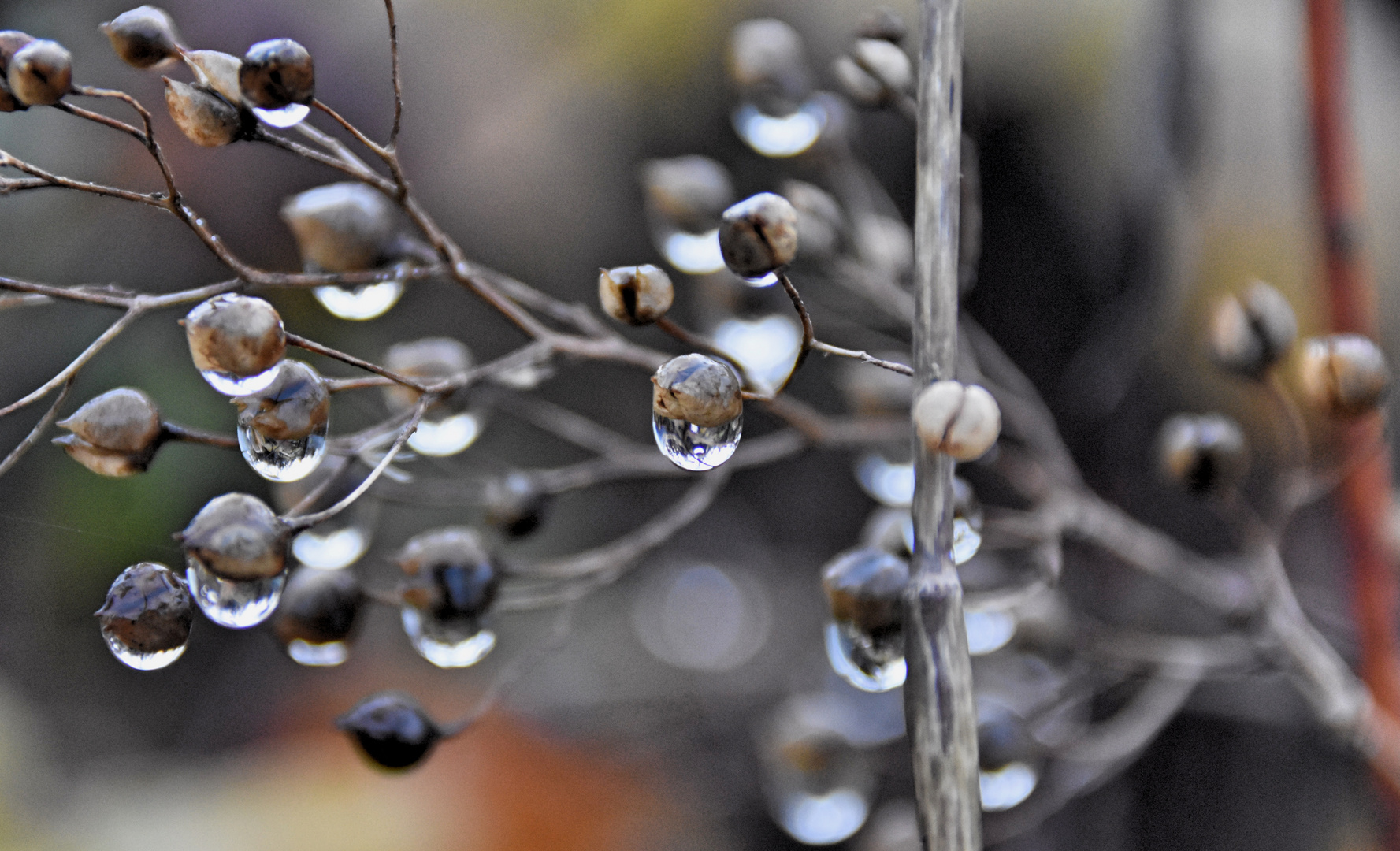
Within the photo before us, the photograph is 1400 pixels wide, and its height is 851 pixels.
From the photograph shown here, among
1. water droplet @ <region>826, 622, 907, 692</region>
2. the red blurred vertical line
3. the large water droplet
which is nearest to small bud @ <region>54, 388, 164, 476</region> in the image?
the large water droplet

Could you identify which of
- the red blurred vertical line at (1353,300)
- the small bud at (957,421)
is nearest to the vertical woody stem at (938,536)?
the small bud at (957,421)

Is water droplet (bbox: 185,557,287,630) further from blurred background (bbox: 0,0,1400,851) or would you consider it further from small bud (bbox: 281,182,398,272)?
blurred background (bbox: 0,0,1400,851)

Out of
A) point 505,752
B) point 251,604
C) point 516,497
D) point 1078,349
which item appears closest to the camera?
point 251,604

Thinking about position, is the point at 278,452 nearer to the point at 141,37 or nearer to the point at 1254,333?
the point at 141,37

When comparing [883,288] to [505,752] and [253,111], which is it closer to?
[253,111]

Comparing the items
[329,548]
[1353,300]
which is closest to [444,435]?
[329,548]

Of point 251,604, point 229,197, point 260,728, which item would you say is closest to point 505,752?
point 260,728
